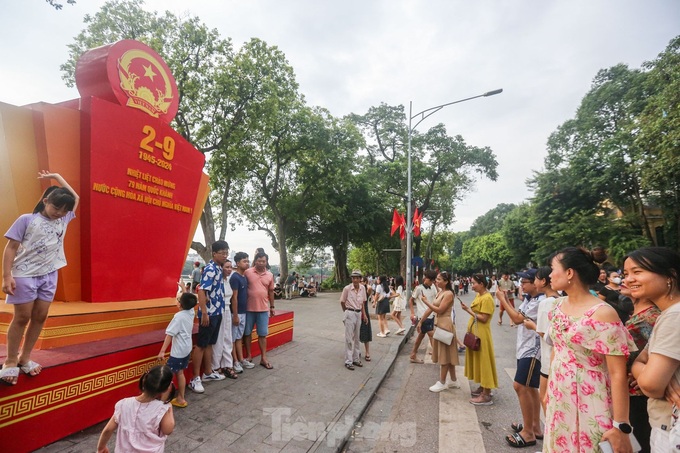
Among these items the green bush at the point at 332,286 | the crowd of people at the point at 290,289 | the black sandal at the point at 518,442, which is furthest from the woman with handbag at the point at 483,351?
the green bush at the point at 332,286

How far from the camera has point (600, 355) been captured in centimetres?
193

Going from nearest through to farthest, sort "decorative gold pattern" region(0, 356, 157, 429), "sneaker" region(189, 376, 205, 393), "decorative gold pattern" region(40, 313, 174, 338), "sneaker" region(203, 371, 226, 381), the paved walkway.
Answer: "decorative gold pattern" region(0, 356, 157, 429)
the paved walkway
"decorative gold pattern" region(40, 313, 174, 338)
"sneaker" region(189, 376, 205, 393)
"sneaker" region(203, 371, 226, 381)

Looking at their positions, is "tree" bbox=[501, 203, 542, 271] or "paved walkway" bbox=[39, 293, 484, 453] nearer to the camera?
"paved walkway" bbox=[39, 293, 484, 453]

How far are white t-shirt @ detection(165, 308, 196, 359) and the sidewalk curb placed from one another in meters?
1.77

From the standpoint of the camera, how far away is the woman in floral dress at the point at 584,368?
1.81m

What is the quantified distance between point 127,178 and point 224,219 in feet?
41.4

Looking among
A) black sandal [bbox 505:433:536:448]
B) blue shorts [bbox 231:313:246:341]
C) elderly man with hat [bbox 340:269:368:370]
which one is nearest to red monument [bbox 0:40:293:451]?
blue shorts [bbox 231:313:246:341]

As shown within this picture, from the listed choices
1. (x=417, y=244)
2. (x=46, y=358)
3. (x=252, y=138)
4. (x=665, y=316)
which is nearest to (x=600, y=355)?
(x=665, y=316)

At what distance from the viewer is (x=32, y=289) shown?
287 centimetres

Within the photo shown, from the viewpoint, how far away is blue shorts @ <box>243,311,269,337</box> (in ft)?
17.7

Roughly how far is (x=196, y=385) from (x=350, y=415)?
1945 mm

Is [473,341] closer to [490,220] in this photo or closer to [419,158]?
[419,158]

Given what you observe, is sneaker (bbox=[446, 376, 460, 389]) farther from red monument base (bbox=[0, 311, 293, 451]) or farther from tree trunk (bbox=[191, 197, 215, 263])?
tree trunk (bbox=[191, 197, 215, 263])

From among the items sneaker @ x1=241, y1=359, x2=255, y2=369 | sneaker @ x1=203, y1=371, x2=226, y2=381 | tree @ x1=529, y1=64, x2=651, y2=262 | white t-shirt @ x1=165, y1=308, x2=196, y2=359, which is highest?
tree @ x1=529, y1=64, x2=651, y2=262
